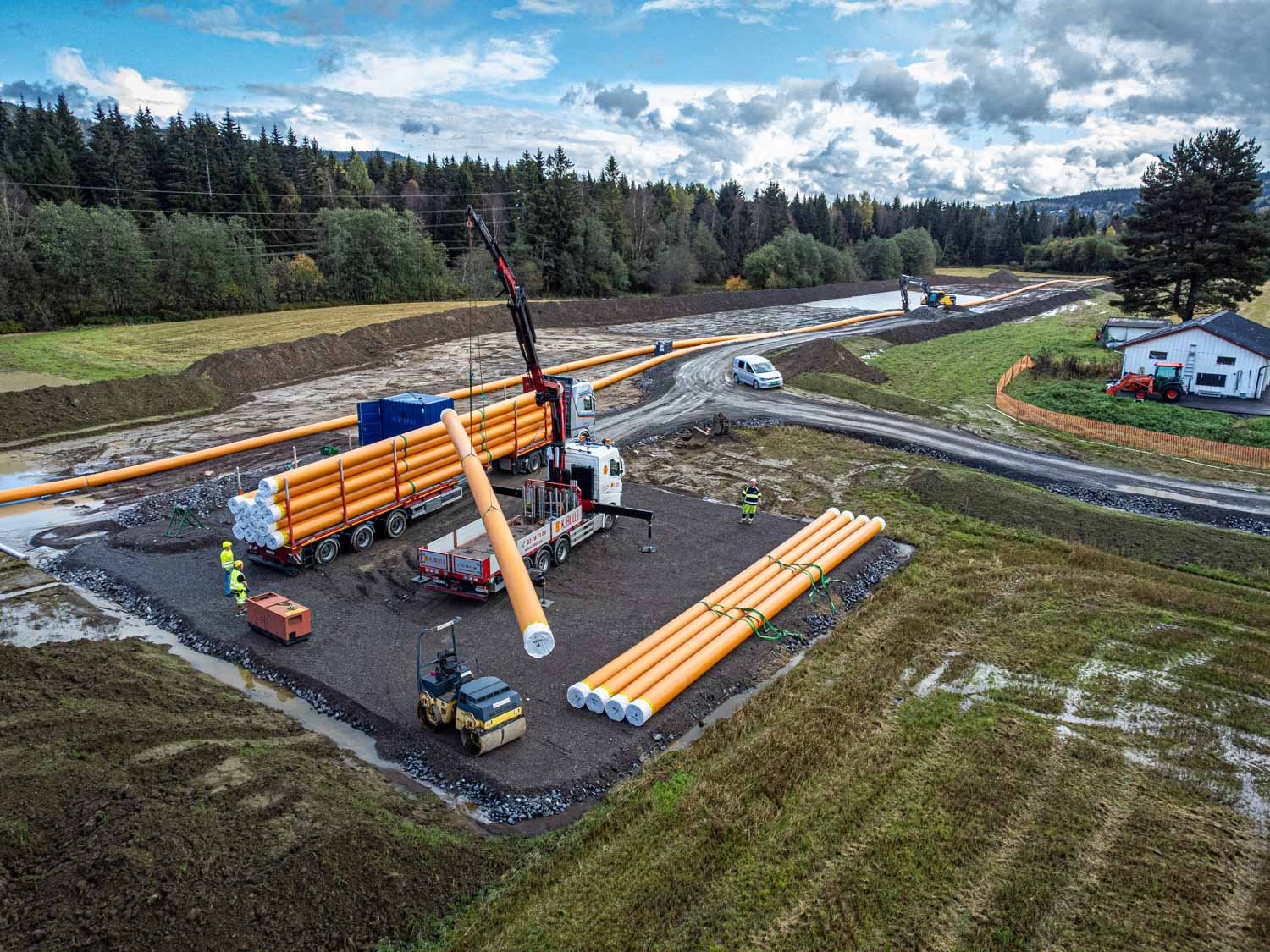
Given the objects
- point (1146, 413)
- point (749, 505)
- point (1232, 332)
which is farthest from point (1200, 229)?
point (749, 505)

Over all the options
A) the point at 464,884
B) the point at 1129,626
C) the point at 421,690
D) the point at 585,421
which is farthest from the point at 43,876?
the point at 585,421

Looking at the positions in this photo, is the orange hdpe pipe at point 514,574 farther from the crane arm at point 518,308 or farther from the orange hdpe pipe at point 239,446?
the orange hdpe pipe at point 239,446

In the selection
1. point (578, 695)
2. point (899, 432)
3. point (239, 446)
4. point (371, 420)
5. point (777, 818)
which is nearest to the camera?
point (777, 818)

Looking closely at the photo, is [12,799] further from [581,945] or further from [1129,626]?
[1129,626]


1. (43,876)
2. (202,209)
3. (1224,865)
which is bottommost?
(1224,865)

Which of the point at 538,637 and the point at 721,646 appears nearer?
the point at 538,637

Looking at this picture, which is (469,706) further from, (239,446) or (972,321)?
(972,321)

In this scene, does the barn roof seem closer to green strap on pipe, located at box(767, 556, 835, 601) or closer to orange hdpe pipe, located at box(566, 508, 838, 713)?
orange hdpe pipe, located at box(566, 508, 838, 713)

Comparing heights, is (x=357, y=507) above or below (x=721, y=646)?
above
